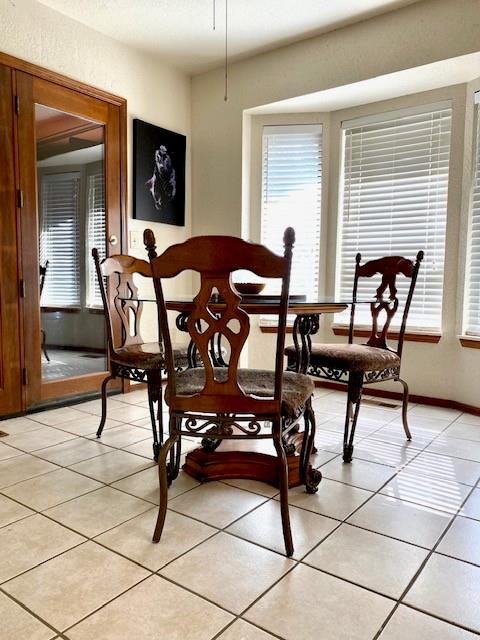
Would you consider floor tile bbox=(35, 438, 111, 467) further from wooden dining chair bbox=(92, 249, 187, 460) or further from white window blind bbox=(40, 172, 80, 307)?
white window blind bbox=(40, 172, 80, 307)

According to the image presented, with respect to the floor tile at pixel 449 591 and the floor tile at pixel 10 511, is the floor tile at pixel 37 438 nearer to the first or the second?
the floor tile at pixel 10 511

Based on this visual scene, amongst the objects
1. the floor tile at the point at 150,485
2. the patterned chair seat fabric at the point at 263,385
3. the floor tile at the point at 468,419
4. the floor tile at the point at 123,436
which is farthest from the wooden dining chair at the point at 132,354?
the floor tile at the point at 468,419

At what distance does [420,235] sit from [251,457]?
2.20m

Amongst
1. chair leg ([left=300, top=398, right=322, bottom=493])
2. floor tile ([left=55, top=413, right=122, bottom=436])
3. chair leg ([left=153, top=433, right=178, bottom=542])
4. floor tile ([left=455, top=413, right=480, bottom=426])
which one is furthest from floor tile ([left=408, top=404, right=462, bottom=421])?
chair leg ([left=153, top=433, right=178, bottom=542])

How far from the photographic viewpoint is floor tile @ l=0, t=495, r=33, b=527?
1.62 metres

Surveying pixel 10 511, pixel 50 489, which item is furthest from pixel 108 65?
pixel 10 511

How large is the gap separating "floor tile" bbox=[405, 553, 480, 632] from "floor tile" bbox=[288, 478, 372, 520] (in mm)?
369

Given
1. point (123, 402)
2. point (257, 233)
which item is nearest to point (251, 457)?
point (123, 402)

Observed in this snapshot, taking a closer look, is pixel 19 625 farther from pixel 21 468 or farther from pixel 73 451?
pixel 73 451

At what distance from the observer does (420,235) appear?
3.31 metres

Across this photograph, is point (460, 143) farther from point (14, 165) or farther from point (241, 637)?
point (241, 637)

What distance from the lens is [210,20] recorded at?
10.1 ft

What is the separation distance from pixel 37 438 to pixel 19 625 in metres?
1.46

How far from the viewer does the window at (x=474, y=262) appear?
9.78ft
